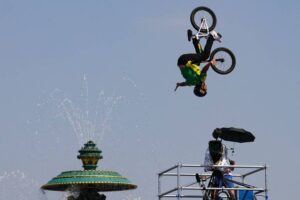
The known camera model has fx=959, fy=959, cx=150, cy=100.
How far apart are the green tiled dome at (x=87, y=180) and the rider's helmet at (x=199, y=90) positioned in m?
6.76

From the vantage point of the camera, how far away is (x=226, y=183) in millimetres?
32906

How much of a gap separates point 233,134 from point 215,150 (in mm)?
1043

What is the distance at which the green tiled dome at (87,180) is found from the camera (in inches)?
1633

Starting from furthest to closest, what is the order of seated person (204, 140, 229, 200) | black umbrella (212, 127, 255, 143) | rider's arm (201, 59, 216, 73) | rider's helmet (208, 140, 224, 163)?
1. rider's arm (201, 59, 216, 73)
2. black umbrella (212, 127, 255, 143)
3. rider's helmet (208, 140, 224, 163)
4. seated person (204, 140, 229, 200)

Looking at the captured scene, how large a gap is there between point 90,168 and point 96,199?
4.69 feet

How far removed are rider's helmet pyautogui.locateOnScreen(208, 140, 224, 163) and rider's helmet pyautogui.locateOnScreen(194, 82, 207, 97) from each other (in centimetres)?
420

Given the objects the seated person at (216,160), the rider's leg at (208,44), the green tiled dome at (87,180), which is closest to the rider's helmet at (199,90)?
the rider's leg at (208,44)

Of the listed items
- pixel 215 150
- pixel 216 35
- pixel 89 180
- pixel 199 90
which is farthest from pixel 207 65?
pixel 89 180

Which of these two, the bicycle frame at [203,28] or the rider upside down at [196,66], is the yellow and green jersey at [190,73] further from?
the bicycle frame at [203,28]

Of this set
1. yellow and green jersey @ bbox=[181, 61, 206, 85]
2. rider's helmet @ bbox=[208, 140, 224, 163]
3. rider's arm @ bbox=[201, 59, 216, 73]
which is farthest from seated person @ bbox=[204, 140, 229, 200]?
rider's arm @ bbox=[201, 59, 216, 73]

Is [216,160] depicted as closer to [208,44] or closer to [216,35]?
[208,44]

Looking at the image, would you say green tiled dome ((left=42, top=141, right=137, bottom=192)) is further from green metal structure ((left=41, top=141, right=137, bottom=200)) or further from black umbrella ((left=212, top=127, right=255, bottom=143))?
black umbrella ((left=212, top=127, right=255, bottom=143))

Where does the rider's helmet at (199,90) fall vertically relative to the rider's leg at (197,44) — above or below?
below

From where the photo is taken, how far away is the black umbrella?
3356 cm
